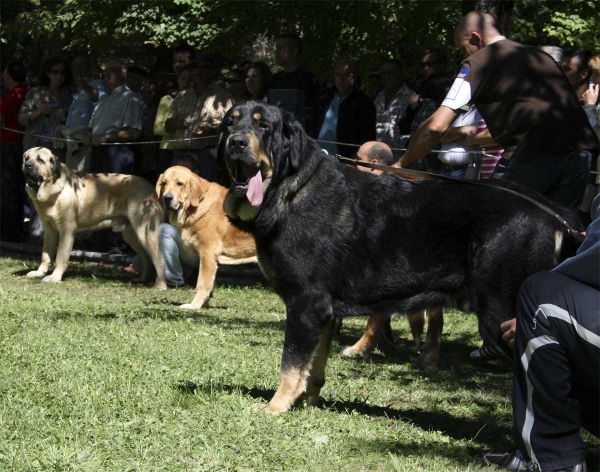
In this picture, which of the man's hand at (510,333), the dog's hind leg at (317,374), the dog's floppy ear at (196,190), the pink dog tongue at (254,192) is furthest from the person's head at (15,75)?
the man's hand at (510,333)

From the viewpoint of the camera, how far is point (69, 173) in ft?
39.8

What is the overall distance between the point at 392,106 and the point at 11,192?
25.0ft

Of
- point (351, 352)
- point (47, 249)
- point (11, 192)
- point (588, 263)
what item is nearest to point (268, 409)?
point (588, 263)

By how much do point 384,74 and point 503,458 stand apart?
24.9 ft

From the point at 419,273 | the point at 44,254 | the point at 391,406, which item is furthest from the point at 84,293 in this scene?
the point at 419,273

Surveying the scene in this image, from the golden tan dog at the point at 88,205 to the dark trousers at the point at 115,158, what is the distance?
0.89 metres

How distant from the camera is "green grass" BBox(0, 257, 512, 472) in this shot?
4297mm

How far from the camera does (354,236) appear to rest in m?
5.05

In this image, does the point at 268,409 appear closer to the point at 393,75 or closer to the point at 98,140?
the point at 393,75

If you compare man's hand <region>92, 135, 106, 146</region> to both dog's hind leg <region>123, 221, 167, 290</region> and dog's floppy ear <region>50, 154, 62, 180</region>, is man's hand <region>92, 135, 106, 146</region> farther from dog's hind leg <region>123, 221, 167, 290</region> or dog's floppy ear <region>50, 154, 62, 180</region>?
dog's hind leg <region>123, 221, 167, 290</region>

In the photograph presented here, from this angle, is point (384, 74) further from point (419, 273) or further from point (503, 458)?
point (503, 458)

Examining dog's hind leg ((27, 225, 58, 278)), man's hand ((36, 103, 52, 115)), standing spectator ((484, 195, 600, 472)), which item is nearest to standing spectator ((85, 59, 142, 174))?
man's hand ((36, 103, 52, 115))

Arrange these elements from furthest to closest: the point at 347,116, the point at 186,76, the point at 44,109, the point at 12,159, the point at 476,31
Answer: the point at 12,159, the point at 44,109, the point at 186,76, the point at 347,116, the point at 476,31

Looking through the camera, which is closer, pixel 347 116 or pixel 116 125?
pixel 347 116
